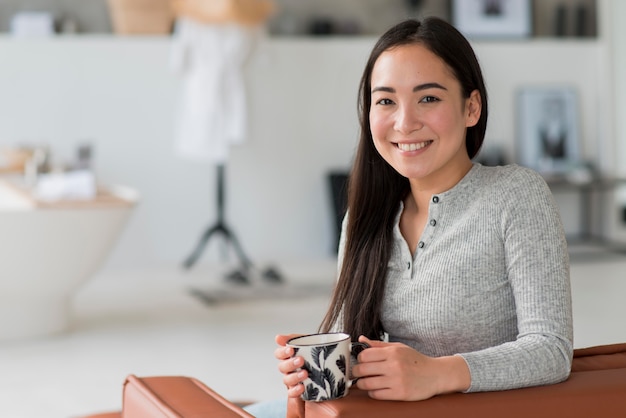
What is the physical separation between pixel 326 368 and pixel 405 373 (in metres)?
0.10

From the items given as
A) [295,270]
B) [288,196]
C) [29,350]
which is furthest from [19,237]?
[288,196]

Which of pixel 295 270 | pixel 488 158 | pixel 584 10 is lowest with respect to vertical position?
pixel 295 270

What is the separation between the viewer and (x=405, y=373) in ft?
4.17

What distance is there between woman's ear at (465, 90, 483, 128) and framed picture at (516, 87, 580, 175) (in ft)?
21.8

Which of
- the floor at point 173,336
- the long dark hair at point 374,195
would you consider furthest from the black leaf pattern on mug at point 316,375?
the floor at point 173,336

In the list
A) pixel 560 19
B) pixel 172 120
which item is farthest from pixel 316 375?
pixel 560 19

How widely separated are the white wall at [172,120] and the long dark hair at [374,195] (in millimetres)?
5640

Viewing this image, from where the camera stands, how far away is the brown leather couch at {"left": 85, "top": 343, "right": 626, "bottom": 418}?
1.25 metres

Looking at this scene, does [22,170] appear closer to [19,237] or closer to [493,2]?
[19,237]

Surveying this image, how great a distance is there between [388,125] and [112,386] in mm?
2470

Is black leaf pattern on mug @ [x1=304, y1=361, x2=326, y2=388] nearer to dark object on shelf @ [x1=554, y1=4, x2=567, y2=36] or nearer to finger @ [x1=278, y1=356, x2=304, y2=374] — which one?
finger @ [x1=278, y1=356, x2=304, y2=374]

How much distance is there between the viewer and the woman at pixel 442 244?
4.45ft

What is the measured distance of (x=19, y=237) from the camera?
4312 millimetres

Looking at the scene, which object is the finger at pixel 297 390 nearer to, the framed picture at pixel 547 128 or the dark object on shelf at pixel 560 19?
the framed picture at pixel 547 128
